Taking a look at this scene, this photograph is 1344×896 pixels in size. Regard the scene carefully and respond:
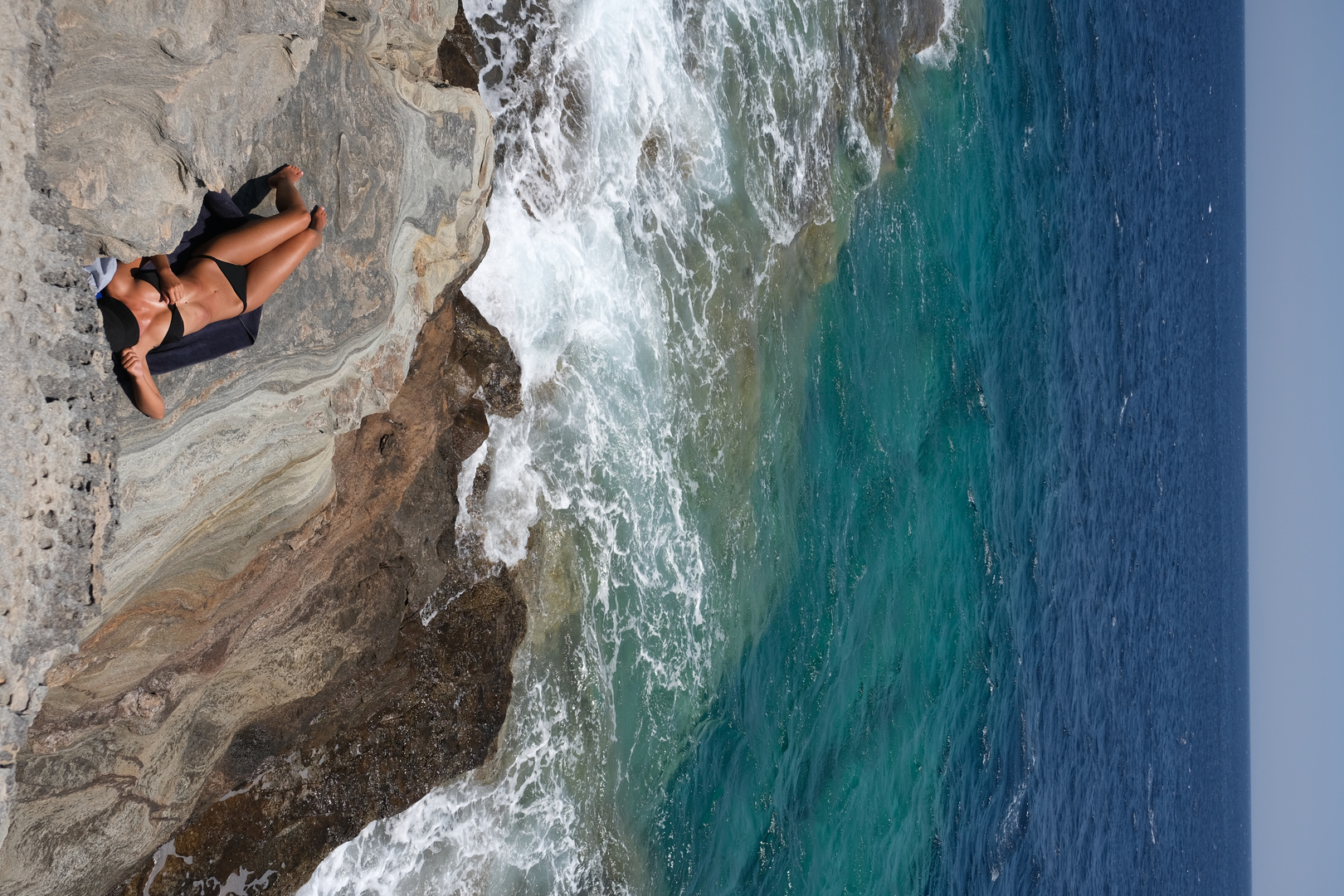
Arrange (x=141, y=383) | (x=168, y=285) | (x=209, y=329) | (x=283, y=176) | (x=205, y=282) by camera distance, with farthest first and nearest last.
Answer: (x=283, y=176) < (x=209, y=329) < (x=205, y=282) < (x=168, y=285) < (x=141, y=383)

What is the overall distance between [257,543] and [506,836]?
3851 mm

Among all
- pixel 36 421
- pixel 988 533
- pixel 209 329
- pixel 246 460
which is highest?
pixel 209 329

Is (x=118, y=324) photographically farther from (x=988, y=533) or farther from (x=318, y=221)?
(x=988, y=533)

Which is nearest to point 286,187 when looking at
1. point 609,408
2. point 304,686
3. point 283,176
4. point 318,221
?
point 283,176

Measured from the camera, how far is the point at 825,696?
1098 centimetres

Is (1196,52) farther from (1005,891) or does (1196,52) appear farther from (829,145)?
(1005,891)

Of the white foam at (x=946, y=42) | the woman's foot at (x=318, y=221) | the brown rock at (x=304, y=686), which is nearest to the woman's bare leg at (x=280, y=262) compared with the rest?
the woman's foot at (x=318, y=221)

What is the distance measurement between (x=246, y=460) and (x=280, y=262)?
50.9 inches

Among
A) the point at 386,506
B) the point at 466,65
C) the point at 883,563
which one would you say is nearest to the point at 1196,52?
the point at 883,563

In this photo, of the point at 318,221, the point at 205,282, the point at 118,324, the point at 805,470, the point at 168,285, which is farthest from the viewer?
the point at 805,470

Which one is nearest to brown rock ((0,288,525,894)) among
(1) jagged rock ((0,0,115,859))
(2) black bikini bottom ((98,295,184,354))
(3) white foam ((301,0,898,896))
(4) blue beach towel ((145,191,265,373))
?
(3) white foam ((301,0,898,896))

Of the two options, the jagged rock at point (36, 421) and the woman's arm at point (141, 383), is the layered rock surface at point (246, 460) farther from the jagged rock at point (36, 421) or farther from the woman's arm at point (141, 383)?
the woman's arm at point (141, 383)

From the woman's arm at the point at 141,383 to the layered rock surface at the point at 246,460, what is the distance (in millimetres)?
159

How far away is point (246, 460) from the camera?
5.36m
